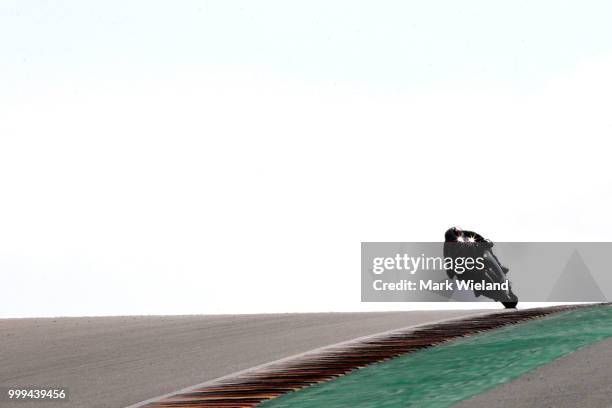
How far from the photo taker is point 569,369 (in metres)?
13.4

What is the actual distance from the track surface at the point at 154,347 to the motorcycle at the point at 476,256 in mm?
858

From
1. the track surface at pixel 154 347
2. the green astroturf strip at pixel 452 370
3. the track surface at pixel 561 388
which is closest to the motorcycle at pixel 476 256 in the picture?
the track surface at pixel 154 347

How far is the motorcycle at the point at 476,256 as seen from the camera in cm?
2336

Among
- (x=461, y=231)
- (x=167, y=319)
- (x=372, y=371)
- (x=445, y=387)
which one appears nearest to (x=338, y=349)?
(x=372, y=371)

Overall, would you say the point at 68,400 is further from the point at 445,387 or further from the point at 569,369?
the point at 569,369

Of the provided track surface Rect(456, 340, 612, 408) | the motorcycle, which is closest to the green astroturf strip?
track surface Rect(456, 340, 612, 408)

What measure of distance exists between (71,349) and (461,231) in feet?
29.7

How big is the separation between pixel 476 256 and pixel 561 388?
37.8 feet

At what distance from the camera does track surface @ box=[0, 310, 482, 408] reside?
1625cm

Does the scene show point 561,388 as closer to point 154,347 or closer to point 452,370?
point 452,370

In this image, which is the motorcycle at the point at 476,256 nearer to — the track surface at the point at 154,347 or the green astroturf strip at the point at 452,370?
the track surface at the point at 154,347

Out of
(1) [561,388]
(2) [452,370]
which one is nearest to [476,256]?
(2) [452,370]

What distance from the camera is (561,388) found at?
12.1 metres

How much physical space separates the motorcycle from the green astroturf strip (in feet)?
15.9
